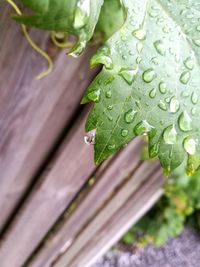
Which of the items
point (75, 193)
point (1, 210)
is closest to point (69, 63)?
point (1, 210)

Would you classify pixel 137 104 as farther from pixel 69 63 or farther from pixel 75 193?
pixel 75 193

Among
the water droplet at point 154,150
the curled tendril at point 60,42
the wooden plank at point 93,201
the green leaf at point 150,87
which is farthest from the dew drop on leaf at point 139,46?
the wooden plank at point 93,201

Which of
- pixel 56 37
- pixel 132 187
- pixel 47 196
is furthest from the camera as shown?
pixel 132 187

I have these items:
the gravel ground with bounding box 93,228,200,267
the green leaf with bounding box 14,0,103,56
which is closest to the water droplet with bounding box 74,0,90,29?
the green leaf with bounding box 14,0,103,56

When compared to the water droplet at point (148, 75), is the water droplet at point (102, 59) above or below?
below

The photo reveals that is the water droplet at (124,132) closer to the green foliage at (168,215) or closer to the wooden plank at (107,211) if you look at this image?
the wooden plank at (107,211)

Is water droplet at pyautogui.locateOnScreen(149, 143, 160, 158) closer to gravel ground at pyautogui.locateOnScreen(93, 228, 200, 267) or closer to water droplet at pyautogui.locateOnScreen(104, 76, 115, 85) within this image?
water droplet at pyautogui.locateOnScreen(104, 76, 115, 85)
